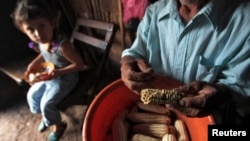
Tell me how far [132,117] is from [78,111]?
29.8 inches

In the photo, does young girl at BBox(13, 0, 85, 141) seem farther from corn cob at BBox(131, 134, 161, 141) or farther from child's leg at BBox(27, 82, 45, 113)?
corn cob at BBox(131, 134, 161, 141)

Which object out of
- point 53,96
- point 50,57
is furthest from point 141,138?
point 50,57

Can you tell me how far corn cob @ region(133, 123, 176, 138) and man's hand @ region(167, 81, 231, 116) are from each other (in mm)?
279

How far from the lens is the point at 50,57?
1.60 m

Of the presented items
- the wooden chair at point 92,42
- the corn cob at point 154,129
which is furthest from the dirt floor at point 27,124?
the corn cob at point 154,129

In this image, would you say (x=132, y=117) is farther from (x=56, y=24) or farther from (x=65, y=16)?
(x=65, y=16)

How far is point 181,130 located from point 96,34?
38.4 inches

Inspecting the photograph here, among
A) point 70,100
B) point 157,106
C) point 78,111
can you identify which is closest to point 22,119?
A: point 78,111

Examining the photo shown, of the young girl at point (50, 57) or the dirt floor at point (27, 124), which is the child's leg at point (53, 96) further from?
the dirt floor at point (27, 124)

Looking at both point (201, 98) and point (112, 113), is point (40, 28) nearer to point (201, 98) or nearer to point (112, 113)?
point (112, 113)

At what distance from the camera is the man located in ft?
3.10

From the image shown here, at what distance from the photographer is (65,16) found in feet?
6.24

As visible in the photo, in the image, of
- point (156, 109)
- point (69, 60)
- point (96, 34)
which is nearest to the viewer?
point (156, 109)

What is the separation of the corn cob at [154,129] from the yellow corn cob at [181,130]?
18mm
